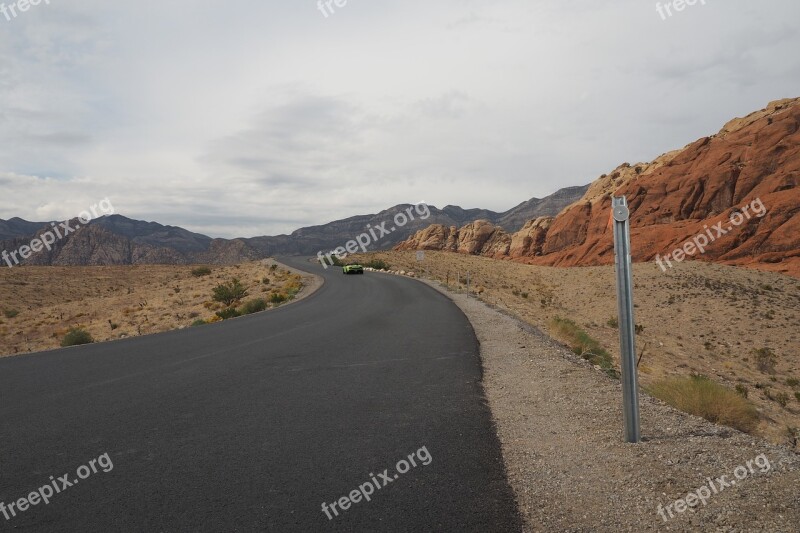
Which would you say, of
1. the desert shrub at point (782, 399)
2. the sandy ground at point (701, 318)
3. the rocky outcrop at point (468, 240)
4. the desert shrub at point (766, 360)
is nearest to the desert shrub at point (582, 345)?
the sandy ground at point (701, 318)

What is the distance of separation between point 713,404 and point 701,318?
2247 cm

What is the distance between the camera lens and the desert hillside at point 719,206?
48.1 metres

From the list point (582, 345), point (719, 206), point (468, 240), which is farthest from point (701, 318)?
point (468, 240)

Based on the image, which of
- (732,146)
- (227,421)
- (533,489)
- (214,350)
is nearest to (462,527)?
(533,489)

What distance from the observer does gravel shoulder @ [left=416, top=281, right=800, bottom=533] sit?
3408mm

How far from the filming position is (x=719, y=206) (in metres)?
58.6

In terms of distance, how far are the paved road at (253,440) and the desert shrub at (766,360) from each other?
13909mm

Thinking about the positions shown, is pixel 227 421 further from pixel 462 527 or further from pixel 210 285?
pixel 210 285

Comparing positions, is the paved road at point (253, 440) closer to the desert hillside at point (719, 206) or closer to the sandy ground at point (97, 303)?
the sandy ground at point (97, 303)

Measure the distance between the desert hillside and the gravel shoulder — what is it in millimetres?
46813

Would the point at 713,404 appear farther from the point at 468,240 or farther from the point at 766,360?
the point at 468,240

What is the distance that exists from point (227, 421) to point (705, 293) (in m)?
34.1

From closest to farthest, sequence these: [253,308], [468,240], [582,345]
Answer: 1. [582,345]
2. [253,308]
3. [468,240]

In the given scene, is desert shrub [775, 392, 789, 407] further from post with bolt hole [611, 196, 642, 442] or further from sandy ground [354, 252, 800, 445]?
post with bolt hole [611, 196, 642, 442]
